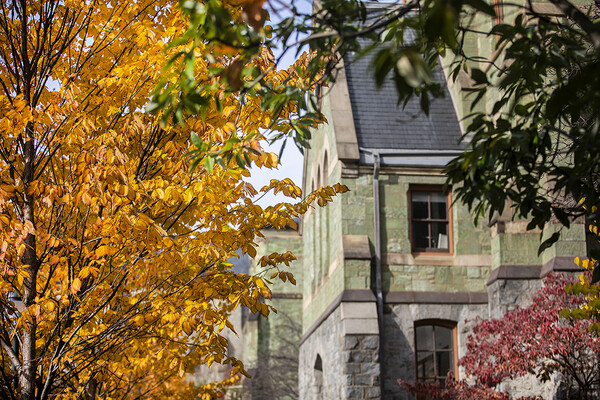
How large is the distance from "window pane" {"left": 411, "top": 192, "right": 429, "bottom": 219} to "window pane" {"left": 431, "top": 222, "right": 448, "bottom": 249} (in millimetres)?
321

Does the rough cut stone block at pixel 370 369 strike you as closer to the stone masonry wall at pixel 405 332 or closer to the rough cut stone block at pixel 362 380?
the rough cut stone block at pixel 362 380

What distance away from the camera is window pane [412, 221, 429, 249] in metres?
16.7

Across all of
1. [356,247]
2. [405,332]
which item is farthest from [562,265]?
[356,247]

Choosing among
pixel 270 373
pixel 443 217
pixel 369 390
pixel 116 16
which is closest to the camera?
pixel 116 16

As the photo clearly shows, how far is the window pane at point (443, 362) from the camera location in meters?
15.9

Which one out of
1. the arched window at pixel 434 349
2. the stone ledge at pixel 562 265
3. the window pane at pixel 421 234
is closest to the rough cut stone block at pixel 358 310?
the arched window at pixel 434 349

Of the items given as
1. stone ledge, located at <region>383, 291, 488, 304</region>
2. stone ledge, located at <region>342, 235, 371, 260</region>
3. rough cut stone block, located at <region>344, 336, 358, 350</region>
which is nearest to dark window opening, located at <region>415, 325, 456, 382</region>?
stone ledge, located at <region>383, 291, 488, 304</region>

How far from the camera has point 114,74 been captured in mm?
6340

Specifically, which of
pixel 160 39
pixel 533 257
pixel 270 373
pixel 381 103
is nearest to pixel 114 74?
pixel 160 39

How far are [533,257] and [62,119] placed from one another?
11430mm

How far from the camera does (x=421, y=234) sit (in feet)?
55.2

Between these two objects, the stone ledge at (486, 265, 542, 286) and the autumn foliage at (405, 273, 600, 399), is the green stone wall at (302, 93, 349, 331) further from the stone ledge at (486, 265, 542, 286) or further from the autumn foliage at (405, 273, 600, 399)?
the autumn foliage at (405, 273, 600, 399)

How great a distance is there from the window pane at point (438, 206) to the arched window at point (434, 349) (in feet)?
8.12

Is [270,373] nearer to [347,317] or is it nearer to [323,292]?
[323,292]
